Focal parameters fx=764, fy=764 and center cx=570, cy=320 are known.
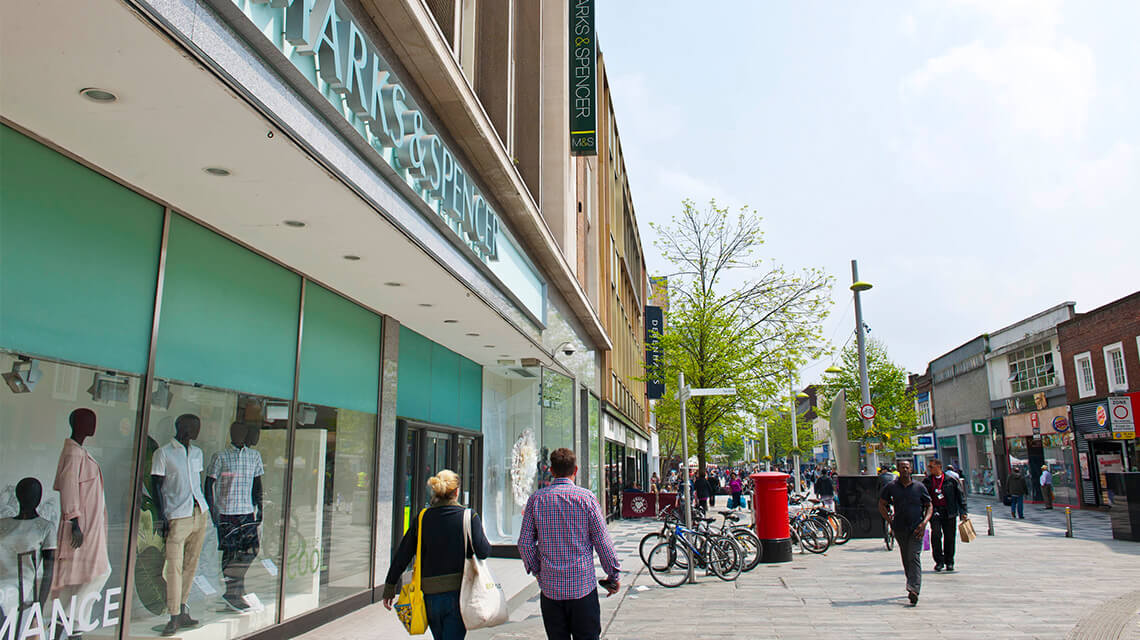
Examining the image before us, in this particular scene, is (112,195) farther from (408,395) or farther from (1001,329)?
(1001,329)

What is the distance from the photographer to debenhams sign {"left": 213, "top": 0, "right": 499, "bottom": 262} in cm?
475

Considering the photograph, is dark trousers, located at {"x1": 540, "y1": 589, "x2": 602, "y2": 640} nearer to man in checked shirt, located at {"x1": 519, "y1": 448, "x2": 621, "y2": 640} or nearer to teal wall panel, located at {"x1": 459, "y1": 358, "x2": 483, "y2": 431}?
man in checked shirt, located at {"x1": 519, "y1": 448, "x2": 621, "y2": 640}

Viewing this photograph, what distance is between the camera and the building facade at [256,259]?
4.50 metres

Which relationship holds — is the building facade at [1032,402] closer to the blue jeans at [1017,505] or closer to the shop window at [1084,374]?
the shop window at [1084,374]

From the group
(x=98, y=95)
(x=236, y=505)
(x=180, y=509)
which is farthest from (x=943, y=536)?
(x=98, y=95)

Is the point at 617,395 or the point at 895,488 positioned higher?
the point at 617,395

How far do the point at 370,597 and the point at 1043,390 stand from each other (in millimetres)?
35757

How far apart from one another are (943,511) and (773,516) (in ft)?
9.24

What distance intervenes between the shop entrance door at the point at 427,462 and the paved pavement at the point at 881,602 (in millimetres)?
2552

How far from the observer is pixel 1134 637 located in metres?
7.32

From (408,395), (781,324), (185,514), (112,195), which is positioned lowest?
(185,514)

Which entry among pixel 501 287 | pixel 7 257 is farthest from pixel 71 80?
pixel 501 287

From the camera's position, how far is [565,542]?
196 inches

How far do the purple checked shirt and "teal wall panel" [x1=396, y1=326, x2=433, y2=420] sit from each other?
644 centimetres
